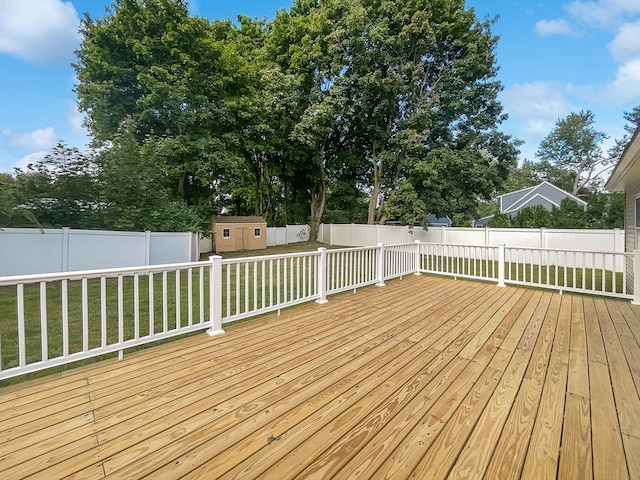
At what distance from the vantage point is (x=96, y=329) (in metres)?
3.95

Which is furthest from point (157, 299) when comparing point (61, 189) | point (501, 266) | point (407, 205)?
point (407, 205)

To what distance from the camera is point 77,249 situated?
23.8 feet

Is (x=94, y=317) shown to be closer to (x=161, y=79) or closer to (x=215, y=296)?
(x=215, y=296)

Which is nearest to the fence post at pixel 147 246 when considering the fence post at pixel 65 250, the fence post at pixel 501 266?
the fence post at pixel 65 250

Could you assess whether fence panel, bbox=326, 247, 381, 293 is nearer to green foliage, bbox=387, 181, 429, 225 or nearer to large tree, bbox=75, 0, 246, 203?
green foliage, bbox=387, 181, 429, 225

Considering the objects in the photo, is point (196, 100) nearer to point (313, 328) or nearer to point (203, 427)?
point (313, 328)

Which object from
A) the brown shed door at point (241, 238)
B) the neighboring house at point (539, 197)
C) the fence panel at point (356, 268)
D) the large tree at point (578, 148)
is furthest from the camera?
the large tree at point (578, 148)

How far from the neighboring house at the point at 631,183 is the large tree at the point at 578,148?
28.1 metres

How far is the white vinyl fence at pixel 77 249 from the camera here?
21.5ft

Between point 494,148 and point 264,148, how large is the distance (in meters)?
10.2

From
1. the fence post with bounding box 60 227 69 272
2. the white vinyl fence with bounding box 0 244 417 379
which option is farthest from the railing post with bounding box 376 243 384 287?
the fence post with bounding box 60 227 69 272

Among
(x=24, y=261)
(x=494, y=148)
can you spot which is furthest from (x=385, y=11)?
(x=24, y=261)

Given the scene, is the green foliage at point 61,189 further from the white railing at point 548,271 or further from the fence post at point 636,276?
the fence post at point 636,276

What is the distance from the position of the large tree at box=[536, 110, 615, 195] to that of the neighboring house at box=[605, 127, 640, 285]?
92.1 ft
